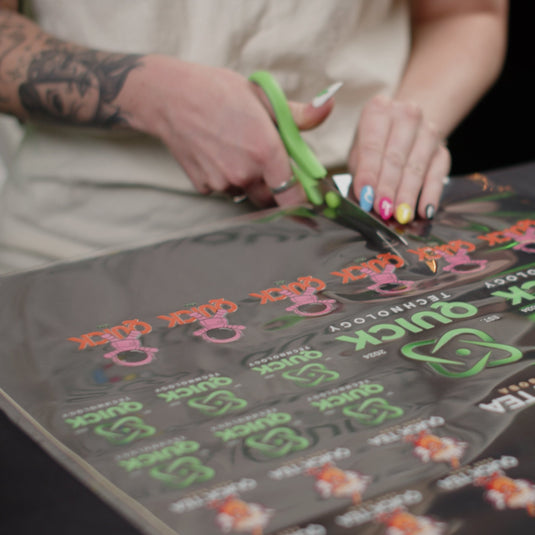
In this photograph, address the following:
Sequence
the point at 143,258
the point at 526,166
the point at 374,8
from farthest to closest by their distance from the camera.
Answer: the point at 374,8
the point at 526,166
the point at 143,258

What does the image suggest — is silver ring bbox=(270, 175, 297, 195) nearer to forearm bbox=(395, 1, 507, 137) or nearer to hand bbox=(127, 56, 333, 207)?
hand bbox=(127, 56, 333, 207)

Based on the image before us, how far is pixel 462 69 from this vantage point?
2.50 feet

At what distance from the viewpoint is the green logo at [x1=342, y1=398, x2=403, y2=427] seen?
31cm

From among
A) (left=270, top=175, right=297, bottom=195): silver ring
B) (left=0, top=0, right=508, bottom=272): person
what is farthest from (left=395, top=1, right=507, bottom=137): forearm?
(left=270, top=175, right=297, bottom=195): silver ring

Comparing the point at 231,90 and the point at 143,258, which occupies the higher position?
the point at 231,90

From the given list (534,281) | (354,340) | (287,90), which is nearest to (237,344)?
(354,340)

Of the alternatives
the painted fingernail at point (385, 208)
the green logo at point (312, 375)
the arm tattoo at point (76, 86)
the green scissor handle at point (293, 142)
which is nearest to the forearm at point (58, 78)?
the arm tattoo at point (76, 86)

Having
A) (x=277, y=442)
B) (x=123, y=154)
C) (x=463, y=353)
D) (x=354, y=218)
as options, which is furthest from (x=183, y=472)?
(x=123, y=154)

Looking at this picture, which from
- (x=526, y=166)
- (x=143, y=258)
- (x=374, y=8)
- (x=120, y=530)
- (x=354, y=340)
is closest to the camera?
(x=120, y=530)

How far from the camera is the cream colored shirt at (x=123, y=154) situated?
64 centimetres

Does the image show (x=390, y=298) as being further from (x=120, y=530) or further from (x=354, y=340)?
(x=120, y=530)

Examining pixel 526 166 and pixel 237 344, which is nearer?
pixel 237 344

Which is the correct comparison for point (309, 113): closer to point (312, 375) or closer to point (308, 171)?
point (308, 171)

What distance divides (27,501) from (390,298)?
237mm
